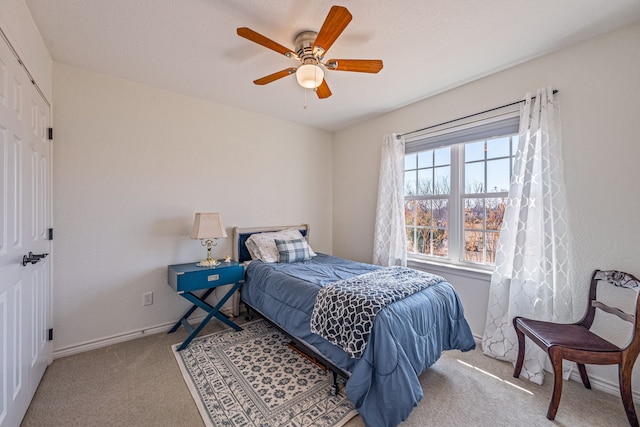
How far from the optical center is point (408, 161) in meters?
3.27

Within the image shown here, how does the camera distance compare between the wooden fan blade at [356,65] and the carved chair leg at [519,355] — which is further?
the carved chair leg at [519,355]

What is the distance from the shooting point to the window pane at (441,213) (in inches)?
115

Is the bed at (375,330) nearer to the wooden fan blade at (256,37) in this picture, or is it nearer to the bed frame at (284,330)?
the bed frame at (284,330)

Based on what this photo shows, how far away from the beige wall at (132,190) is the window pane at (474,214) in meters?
2.45

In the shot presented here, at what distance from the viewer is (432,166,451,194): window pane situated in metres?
2.90

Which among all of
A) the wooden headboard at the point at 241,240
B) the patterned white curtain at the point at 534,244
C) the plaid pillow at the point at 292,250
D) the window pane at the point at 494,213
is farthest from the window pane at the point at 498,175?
the wooden headboard at the point at 241,240

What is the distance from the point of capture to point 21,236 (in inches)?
59.2

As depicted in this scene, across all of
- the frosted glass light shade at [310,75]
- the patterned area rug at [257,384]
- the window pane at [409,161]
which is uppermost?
the frosted glass light shade at [310,75]

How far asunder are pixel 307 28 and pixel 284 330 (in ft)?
7.66

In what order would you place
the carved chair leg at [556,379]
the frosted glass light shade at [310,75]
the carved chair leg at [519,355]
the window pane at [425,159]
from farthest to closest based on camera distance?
the window pane at [425,159] → the carved chair leg at [519,355] → the frosted glass light shade at [310,75] → the carved chair leg at [556,379]

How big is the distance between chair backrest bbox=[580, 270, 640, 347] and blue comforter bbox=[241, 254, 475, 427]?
2.71 feet

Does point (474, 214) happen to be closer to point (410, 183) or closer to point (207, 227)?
point (410, 183)

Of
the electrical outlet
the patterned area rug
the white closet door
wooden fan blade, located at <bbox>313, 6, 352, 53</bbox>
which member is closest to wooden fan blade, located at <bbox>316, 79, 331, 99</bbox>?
wooden fan blade, located at <bbox>313, 6, 352, 53</bbox>

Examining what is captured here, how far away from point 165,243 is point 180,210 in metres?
0.38
